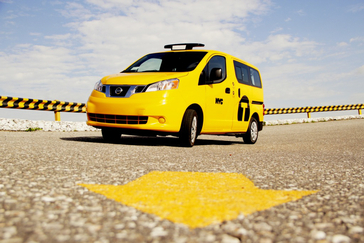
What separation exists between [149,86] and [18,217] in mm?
4425

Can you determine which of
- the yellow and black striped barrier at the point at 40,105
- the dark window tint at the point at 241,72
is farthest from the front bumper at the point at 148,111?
the yellow and black striped barrier at the point at 40,105

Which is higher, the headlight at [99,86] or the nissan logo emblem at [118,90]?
the headlight at [99,86]

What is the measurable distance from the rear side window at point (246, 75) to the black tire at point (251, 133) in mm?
962

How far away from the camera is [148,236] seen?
1661 mm

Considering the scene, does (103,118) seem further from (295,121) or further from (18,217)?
(295,121)

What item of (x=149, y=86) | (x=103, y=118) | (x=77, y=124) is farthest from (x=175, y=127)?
(x=77, y=124)

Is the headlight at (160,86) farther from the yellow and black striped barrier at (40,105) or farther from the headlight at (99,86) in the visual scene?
the yellow and black striped barrier at (40,105)

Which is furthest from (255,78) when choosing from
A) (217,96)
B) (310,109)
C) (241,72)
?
(310,109)

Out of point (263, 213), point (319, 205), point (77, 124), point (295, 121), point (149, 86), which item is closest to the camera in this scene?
point (263, 213)

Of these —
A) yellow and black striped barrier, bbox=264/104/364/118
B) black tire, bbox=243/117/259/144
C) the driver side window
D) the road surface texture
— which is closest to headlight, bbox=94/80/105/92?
the driver side window

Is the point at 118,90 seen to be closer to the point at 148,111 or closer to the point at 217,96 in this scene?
the point at 148,111

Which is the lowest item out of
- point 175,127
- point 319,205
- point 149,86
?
point 319,205

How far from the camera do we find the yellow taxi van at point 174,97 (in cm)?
614

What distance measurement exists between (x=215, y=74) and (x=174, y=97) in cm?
→ 108
